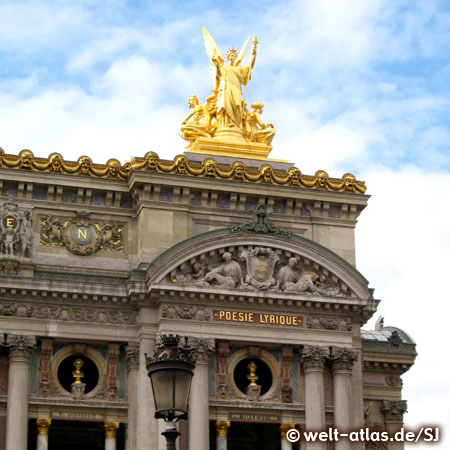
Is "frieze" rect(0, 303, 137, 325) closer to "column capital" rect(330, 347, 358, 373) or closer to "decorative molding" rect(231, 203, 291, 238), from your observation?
"decorative molding" rect(231, 203, 291, 238)

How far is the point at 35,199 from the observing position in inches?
1601

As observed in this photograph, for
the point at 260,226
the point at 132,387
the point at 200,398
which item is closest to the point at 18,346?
the point at 132,387

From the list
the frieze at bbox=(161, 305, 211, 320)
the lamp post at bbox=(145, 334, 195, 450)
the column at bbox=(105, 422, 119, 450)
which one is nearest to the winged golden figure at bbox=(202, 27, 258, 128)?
the frieze at bbox=(161, 305, 211, 320)

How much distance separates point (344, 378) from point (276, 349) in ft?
8.32

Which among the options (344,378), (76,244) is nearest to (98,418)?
(76,244)

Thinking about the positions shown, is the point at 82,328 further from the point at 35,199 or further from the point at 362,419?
the point at 362,419

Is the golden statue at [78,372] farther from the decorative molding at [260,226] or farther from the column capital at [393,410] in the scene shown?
the column capital at [393,410]

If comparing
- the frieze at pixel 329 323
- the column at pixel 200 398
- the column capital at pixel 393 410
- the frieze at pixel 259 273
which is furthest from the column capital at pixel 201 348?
the column capital at pixel 393 410

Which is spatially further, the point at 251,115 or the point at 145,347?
the point at 251,115

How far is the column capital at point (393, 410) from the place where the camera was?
44.6m

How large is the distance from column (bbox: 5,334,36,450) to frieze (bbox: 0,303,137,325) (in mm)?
855

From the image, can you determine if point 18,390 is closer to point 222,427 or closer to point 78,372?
point 78,372

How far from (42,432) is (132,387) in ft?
10.9

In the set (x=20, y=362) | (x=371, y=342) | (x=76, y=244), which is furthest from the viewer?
(x=371, y=342)
